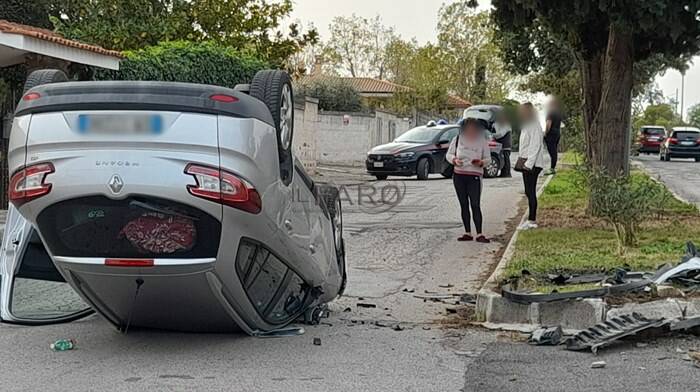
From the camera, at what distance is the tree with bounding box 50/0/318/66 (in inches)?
893

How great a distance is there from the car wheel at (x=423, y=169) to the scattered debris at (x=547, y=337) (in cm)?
1753

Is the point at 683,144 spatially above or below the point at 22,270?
below

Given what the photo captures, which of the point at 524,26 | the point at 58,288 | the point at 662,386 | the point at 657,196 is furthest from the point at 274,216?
the point at 524,26

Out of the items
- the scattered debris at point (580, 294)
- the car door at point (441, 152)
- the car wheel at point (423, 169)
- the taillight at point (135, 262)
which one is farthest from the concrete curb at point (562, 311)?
the car door at point (441, 152)

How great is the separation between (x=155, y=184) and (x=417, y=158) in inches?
746

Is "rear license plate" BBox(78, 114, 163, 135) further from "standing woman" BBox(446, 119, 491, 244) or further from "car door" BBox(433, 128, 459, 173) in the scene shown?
"car door" BBox(433, 128, 459, 173)

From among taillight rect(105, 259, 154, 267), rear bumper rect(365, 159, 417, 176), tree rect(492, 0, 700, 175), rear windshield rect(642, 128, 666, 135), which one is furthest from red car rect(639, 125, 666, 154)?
taillight rect(105, 259, 154, 267)

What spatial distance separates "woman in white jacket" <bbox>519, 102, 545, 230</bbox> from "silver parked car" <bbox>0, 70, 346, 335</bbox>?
6.67 metres

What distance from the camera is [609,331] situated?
20.0 feet

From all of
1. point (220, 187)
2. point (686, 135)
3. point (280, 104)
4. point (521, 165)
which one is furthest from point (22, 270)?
point (686, 135)

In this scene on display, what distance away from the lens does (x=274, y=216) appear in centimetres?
575

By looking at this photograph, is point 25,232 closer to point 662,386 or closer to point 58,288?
point 58,288

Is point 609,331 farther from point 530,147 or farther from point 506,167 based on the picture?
point 506,167

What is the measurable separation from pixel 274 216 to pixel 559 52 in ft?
65.4
